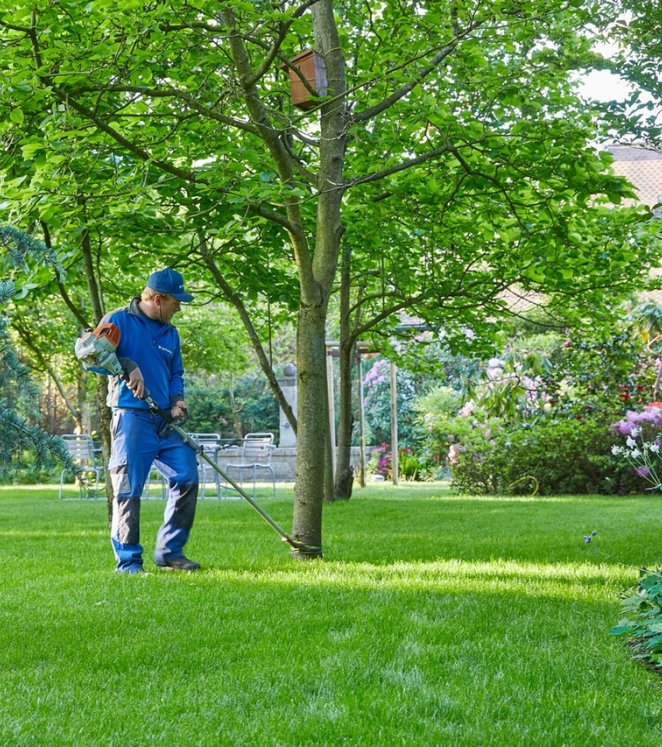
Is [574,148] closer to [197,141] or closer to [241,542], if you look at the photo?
[197,141]

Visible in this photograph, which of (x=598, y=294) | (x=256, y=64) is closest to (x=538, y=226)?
(x=598, y=294)

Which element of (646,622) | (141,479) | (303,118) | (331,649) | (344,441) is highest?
(303,118)

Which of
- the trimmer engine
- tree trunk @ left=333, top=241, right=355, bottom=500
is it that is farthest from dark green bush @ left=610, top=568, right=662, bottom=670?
tree trunk @ left=333, top=241, right=355, bottom=500

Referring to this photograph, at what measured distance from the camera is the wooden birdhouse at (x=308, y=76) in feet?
23.8

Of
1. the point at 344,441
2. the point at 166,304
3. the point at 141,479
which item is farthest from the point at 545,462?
the point at 141,479

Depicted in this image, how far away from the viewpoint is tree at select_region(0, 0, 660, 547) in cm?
621

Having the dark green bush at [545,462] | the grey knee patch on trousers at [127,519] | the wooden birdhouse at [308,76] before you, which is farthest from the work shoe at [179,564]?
the dark green bush at [545,462]

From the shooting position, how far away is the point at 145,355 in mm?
6520

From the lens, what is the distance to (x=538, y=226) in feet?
28.3

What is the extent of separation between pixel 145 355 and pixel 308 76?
2444mm

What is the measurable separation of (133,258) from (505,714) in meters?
7.59

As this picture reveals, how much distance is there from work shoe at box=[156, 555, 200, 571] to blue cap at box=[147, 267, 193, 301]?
5.65 feet

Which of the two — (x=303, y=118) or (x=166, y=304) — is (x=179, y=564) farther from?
(x=303, y=118)

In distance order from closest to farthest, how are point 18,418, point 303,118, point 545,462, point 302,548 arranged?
1. point 18,418
2. point 302,548
3. point 303,118
4. point 545,462
